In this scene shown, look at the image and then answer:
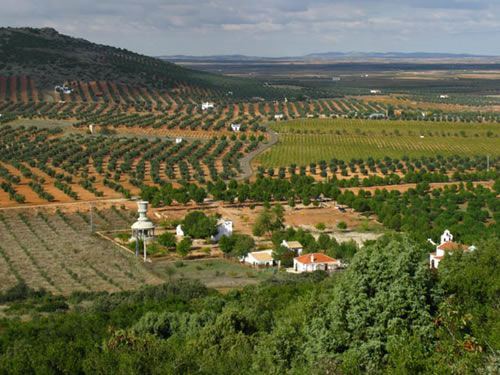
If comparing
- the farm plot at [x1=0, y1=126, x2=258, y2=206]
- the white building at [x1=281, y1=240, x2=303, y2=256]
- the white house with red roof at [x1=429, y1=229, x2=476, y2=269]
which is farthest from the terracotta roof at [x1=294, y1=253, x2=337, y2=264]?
the farm plot at [x1=0, y1=126, x2=258, y2=206]

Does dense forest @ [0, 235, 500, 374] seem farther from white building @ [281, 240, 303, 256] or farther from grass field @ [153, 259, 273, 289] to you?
white building @ [281, 240, 303, 256]

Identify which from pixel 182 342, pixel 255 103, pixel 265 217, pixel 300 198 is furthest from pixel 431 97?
pixel 182 342

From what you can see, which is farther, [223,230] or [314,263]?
[223,230]

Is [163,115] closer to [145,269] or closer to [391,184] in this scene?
[391,184]

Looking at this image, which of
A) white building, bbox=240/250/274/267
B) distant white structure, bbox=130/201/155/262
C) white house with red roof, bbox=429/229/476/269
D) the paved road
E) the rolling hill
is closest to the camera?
white house with red roof, bbox=429/229/476/269

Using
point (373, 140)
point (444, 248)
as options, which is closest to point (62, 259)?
point (444, 248)

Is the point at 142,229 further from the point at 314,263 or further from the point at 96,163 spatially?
the point at 96,163
